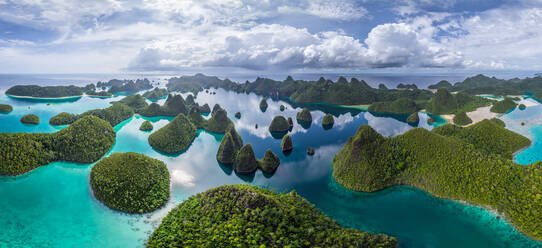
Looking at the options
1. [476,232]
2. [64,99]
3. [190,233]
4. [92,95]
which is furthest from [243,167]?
[92,95]

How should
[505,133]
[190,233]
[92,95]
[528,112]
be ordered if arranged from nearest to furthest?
[190,233] < [505,133] < [528,112] < [92,95]

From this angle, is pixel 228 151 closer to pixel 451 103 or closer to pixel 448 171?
pixel 448 171

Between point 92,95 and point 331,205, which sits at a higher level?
point 92,95

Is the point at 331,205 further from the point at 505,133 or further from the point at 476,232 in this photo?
the point at 505,133

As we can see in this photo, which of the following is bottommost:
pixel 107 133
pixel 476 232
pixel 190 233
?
pixel 476 232

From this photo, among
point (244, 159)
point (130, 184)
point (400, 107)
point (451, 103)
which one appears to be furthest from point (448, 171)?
point (451, 103)

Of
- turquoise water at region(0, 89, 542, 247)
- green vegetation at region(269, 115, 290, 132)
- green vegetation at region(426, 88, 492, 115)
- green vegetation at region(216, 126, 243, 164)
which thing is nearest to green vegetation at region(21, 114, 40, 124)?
turquoise water at region(0, 89, 542, 247)

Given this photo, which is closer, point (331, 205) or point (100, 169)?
point (331, 205)

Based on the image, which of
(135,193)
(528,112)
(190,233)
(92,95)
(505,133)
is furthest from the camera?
(92,95)
